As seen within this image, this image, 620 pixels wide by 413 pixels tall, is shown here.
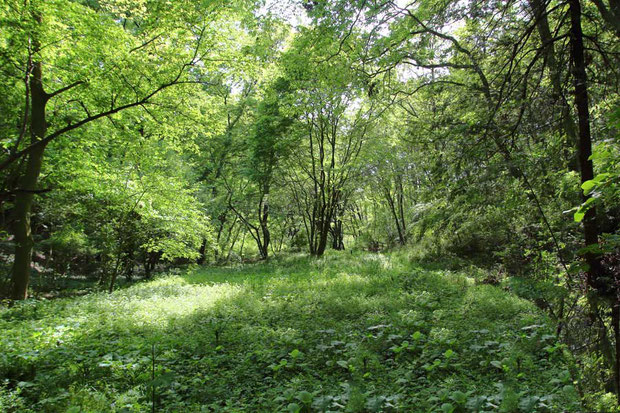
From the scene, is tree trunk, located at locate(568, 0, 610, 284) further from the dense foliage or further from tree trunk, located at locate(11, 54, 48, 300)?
tree trunk, located at locate(11, 54, 48, 300)

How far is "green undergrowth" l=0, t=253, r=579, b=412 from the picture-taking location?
3.49 m

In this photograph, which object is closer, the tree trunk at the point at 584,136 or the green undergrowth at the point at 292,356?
the green undergrowth at the point at 292,356

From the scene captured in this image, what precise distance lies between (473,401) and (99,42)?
1000 cm

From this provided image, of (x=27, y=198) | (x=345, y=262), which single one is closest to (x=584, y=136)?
(x=345, y=262)

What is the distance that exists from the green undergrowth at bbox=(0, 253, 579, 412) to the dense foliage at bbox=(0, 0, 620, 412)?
0.04 m

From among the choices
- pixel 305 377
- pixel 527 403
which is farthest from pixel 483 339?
pixel 305 377

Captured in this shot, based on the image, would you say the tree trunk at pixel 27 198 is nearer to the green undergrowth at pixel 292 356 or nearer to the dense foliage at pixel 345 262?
the dense foliage at pixel 345 262

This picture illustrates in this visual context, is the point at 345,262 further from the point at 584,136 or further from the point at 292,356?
the point at 584,136

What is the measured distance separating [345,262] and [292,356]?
951cm

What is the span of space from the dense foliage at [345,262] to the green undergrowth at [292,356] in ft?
0.13

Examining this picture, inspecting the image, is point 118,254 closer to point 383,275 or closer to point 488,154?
point 383,275

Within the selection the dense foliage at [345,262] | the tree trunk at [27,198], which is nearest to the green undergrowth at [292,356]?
the dense foliage at [345,262]

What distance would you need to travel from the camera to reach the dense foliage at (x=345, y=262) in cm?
379

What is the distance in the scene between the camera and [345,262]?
541 inches
